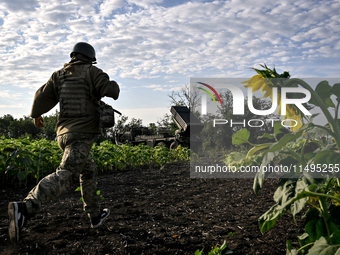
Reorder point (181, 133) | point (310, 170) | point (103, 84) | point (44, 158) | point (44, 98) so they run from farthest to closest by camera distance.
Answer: point (181, 133) → point (44, 158) → point (44, 98) → point (103, 84) → point (310, 170)

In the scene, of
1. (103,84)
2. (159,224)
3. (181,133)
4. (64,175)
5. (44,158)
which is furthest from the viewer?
(181,133)

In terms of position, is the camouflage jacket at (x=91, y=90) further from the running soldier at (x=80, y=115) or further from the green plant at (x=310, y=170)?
the green plant at (x=310, y=170)

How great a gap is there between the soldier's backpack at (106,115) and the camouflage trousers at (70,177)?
0.19m

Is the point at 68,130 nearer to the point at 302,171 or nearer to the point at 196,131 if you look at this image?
the point at 302,171

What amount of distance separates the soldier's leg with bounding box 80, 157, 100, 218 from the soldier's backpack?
1.28 ft

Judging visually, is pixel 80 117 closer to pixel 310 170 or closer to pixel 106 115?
pixel 106 115

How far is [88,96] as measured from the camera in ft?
9.24

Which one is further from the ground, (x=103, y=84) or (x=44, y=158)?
(x=103, y=84)

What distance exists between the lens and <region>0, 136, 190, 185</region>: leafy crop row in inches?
173

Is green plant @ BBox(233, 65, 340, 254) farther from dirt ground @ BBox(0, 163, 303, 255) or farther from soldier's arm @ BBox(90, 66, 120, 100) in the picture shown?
soldier's arm @ BBox(90, 66, 120, 100)

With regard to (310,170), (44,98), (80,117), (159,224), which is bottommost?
(159,224)

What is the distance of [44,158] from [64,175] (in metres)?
2.45

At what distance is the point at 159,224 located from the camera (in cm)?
284

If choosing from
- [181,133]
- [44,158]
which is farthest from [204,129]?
[44,158]
